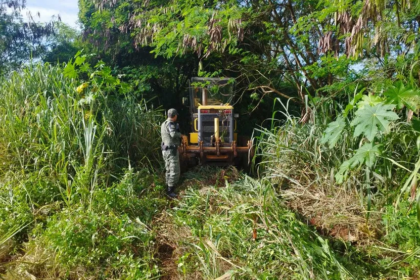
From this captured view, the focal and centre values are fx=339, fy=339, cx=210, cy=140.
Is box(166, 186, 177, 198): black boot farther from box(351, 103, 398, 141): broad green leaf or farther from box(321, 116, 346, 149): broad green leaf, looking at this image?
box(351, 103, 398, 141): broad green leaf

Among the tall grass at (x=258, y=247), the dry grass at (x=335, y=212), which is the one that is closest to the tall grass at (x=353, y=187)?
the dry grass at (x=335, y=212)

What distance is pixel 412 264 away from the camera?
2793 millimetres

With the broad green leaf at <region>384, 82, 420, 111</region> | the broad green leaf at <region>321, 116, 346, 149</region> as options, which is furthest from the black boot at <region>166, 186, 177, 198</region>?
the broad green leaf at <region>384, 82, 420, 111</region>

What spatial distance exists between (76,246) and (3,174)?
2233 mm

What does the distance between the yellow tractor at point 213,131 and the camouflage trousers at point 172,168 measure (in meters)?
0.80

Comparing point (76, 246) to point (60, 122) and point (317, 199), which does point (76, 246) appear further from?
point (317, 199)

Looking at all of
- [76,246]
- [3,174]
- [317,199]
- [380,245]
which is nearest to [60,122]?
[3,174]

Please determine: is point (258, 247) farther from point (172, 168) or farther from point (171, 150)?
point (171, 150)

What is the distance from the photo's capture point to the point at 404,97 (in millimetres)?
3066

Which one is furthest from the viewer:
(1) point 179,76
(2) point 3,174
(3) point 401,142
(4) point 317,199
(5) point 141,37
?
(1) point 179,76

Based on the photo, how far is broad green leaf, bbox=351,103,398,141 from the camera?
118 inches

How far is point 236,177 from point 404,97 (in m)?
2.81

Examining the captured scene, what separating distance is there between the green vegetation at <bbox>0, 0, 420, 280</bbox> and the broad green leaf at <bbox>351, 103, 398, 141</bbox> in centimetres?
1

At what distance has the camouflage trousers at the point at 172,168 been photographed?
506 cm
